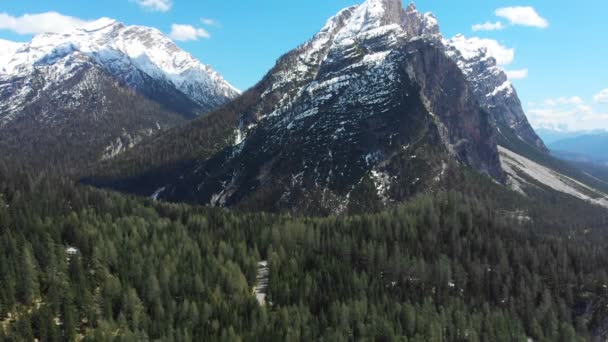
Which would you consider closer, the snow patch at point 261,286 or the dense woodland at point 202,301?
the dense woodland at point 202,301

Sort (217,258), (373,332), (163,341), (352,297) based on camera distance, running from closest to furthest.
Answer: (163,341), (373,332), (352,297), (217,258)

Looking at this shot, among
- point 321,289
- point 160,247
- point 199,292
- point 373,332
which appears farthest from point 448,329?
point 160,247

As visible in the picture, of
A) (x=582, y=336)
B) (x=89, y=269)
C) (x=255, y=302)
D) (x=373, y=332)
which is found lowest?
(x=582, y=336)

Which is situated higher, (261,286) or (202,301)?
(202,301)

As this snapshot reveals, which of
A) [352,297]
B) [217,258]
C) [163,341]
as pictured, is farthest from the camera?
[217,258]

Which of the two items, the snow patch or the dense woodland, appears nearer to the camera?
the dense woodland

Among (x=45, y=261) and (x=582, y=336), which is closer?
(x=45, y=261)

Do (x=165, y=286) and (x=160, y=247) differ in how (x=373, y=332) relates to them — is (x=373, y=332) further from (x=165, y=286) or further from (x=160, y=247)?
(x=160, y=247)

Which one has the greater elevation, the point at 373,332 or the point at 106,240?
the point at 106,240

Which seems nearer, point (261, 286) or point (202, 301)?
→ point (202, 301)

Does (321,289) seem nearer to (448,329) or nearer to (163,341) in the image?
(448,329)
